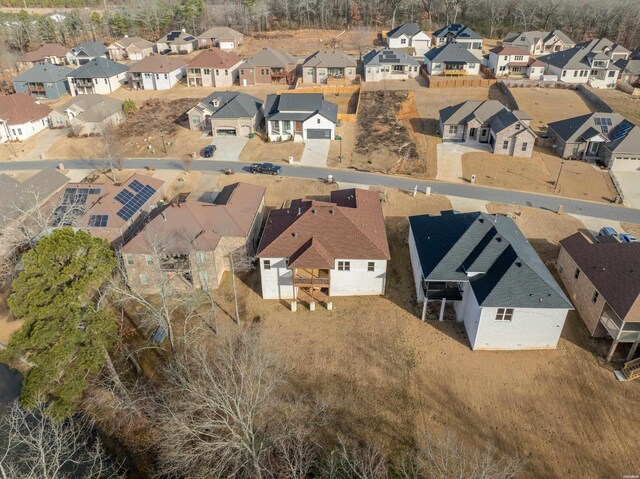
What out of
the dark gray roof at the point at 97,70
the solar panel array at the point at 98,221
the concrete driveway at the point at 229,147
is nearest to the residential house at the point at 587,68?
the concrete driveway at the point at 229,147

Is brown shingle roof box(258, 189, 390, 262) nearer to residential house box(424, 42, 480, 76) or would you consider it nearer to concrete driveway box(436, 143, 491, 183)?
concrete driveway box(436, 143, 491, 183)

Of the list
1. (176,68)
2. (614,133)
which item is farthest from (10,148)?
(614,133)

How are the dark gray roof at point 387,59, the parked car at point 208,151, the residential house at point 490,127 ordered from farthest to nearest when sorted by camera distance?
the dark gray roof at point 387,59
the parked car at point 208,151
the residential house at point 490,127

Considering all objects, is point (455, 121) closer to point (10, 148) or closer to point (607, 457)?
point (607, 457)

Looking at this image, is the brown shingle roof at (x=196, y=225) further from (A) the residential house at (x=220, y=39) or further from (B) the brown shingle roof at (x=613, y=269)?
(A) the residential house at (x=220, y=39)

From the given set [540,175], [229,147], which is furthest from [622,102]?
[229,147]

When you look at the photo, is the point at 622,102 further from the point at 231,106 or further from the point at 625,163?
the point at 231,106
